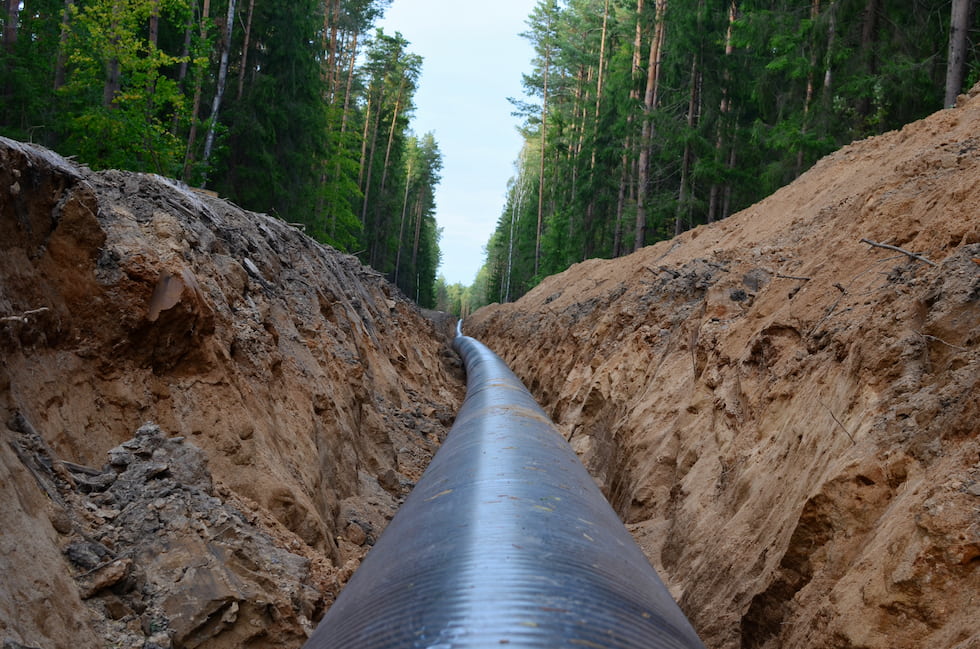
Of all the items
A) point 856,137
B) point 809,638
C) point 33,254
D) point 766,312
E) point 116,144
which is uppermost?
point 856,137

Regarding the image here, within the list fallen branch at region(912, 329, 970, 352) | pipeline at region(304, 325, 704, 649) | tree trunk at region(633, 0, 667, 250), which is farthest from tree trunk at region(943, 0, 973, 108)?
pipeline at region(304, 325, 704, 649)

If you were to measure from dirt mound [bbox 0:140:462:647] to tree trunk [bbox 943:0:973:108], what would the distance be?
1050cm

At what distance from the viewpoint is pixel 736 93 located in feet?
61.6

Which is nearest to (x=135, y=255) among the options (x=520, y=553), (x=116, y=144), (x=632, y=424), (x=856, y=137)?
(x=520, y=553)

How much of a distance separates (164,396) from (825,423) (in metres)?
4.40

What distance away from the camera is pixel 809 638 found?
2787mm

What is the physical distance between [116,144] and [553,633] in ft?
39.5

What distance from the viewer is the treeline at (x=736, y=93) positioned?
41.1ft

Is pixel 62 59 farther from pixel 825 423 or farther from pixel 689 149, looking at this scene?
pixel 825 423

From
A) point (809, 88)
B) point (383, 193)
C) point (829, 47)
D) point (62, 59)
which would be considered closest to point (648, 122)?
point (809, 88)

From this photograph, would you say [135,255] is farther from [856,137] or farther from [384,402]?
[856,137]

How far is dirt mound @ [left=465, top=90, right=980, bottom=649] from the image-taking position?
2.56m

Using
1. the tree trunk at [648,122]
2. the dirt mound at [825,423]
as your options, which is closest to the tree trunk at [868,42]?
the dirt mound at [825,423]

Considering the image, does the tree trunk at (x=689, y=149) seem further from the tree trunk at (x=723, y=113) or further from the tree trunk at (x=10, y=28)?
the tree trunk at (x=10, y=28)
